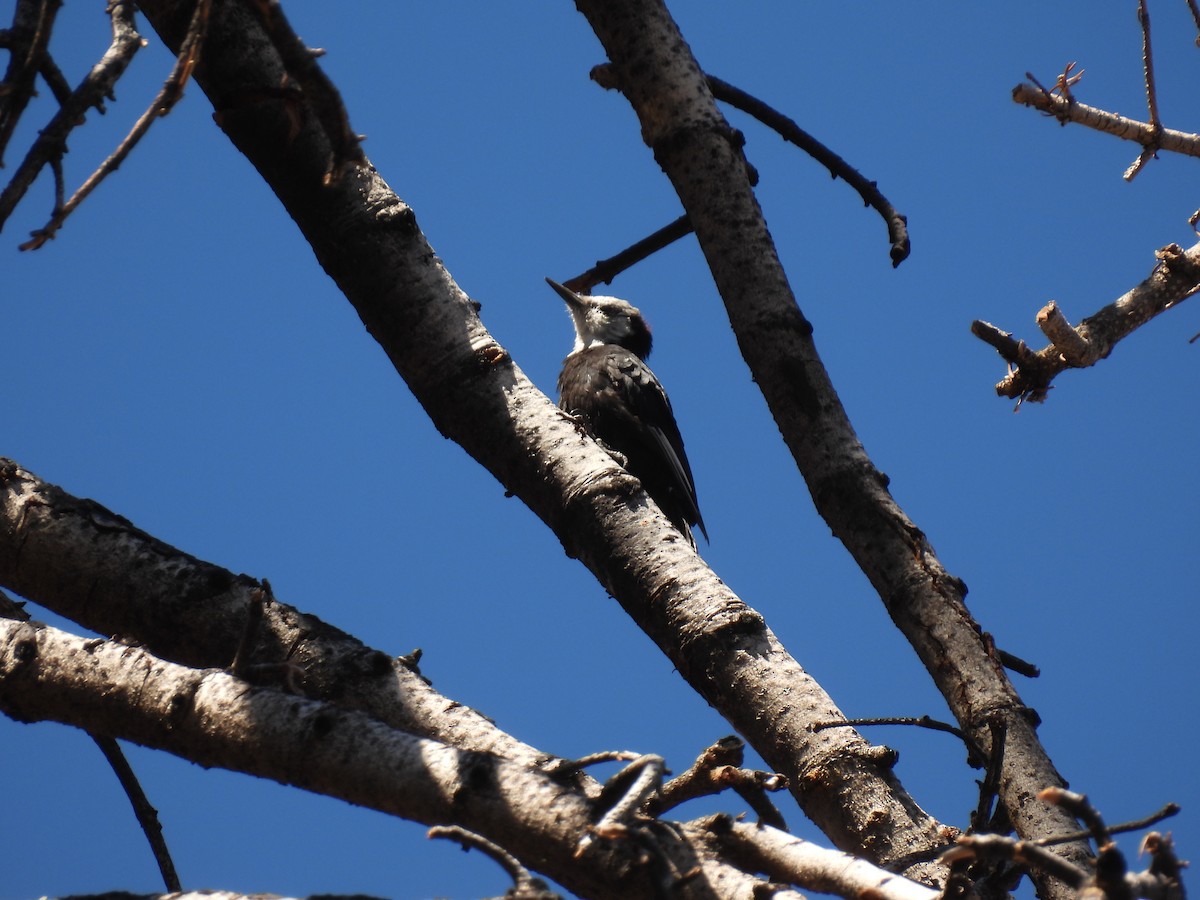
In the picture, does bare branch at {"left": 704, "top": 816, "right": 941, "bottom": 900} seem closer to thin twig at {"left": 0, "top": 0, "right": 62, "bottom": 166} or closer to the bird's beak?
thin twig at {"left": 0, "top": 0, "right": 62, "bottom": 166}

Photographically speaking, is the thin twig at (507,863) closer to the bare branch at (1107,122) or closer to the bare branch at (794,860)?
the bare branch at (794,860)

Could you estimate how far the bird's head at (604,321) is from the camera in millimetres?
8188

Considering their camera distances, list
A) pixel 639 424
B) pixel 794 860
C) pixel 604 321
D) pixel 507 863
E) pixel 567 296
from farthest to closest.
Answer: pixel 604 321 < pixel 567 296 < pixel 639 424 < pixel 794 860 < pixel 507 863

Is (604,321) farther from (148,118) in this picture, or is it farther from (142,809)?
(148,118)

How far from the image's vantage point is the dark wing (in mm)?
5914

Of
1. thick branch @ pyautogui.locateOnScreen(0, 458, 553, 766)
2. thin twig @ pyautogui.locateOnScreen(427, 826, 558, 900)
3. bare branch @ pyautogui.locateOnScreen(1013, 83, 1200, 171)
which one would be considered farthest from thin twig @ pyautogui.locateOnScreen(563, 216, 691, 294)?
thin twig @ pyautogui.locateOnScreen(427, 826, 558, 900)

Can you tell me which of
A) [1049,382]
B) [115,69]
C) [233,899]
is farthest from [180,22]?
[1049,382]

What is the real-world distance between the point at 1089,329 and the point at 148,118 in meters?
2.42

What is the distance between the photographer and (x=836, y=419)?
2.57 m

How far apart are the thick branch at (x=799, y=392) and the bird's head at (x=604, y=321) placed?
500 cm

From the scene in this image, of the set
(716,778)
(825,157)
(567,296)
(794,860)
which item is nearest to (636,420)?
(567,296)

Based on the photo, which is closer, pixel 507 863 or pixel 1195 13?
pixel 507 863

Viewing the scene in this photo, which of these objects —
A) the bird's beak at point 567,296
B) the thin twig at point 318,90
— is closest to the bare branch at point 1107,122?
the thin twig at point 318,90

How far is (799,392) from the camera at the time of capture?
2.60 m
